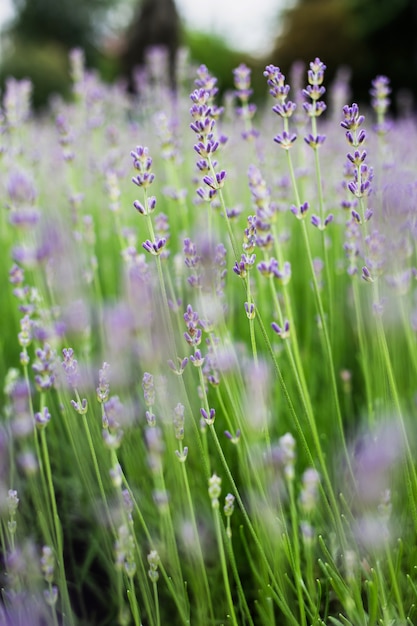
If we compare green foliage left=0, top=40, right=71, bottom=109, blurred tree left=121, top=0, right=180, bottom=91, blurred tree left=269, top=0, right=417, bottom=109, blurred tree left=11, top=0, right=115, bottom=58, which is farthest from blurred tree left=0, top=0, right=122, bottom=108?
blurred tree left=269, top=0, right=417, bottom=109

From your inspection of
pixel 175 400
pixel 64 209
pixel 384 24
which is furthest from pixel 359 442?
pixel 384 24

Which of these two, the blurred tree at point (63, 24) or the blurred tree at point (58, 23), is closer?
the blurred tree at point (63, 24)

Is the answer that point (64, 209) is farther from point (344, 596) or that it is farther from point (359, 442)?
point (344, 596)

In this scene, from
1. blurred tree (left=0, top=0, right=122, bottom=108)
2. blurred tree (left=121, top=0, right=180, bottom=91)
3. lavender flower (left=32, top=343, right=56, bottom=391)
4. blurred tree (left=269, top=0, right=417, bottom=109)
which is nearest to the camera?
lavender flower (left=32, top=343, right=56, bottom=391)

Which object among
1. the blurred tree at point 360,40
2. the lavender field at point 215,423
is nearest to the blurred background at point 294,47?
the blurred tree at point 360,40

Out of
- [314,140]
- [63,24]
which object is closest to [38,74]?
[63,24]

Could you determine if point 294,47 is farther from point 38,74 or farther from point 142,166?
point 142,166

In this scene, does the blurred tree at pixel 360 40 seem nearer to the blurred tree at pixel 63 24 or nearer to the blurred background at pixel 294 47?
the blurred background at pixel 294 47

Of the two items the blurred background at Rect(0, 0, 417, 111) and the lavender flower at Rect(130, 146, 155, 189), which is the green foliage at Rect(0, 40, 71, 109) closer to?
the blurred background at Rect(0, 0, 417, 111)
